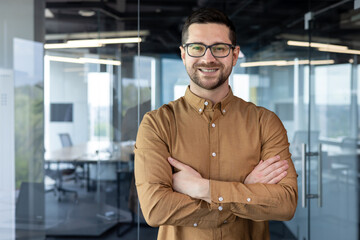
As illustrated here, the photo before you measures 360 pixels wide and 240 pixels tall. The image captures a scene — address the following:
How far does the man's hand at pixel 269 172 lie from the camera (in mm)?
1542

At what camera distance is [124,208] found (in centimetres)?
318

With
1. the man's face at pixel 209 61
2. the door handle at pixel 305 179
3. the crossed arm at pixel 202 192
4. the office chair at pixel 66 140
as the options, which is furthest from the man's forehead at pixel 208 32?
the office chair at pixel 66 140

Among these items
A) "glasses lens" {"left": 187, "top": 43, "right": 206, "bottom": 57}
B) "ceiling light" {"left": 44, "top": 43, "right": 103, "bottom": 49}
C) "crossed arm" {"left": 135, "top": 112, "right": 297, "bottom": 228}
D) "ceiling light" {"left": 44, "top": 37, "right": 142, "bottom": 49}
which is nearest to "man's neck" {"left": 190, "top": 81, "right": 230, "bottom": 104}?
"glasses lens" {"left": 187, "top": 43, "right": 206, "bottom": 57}

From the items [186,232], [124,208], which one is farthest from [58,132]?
[186,232]

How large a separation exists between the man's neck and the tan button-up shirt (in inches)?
0.9

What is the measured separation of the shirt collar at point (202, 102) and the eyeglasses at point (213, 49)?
7.9 inches

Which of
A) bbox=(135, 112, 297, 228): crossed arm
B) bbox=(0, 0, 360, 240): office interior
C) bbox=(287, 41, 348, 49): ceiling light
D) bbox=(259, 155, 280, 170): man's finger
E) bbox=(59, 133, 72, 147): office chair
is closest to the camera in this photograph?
bbox=(135, 112, 297, 228): crossed arm

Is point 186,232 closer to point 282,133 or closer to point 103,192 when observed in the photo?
point 282,133

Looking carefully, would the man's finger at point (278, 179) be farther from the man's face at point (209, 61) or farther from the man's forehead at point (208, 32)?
the man's forehead at point (208, 32)

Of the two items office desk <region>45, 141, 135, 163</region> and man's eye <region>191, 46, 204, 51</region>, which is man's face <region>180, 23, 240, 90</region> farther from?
office desk <region>45, 141, 135, 163</region>

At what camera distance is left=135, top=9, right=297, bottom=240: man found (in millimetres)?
1465

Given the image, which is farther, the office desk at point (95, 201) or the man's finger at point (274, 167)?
the office desk at point (95, 201)

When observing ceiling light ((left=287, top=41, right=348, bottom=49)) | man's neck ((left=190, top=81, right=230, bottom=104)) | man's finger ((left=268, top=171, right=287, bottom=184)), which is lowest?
man's finger ((left=268, top=171, right=287, bottom=184))

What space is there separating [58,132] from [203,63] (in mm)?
1969
